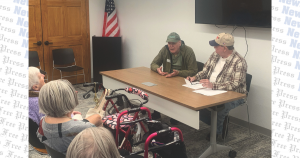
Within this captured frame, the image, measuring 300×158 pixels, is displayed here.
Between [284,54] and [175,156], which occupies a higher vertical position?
[284,54]

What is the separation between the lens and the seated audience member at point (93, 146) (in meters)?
1.30

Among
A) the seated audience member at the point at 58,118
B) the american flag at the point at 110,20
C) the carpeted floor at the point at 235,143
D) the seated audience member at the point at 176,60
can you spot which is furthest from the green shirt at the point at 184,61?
the american flag at the point at 110,20

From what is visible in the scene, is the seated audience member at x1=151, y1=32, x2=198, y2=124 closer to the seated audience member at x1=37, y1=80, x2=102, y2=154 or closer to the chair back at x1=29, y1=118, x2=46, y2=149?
the chair back at x1=29, y1=118, x2=46, y2=149

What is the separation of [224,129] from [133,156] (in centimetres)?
185

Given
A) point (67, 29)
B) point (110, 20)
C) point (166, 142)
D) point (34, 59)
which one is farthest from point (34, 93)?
point (110, 20)

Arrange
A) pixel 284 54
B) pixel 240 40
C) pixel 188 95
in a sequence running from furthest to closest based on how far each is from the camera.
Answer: pixel 240 40 → pixel 188 95 → pixel 284 54

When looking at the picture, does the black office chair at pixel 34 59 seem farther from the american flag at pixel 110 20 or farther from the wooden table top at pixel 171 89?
the wooden table top at pixel 171 89

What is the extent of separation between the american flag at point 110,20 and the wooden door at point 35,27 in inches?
55.3

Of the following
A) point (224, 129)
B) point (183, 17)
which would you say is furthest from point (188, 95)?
point (183, 17)

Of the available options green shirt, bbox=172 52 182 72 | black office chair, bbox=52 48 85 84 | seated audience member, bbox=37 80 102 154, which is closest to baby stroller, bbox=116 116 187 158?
seated audience member, bbox=37 80 102 154

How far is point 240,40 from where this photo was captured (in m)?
4.08

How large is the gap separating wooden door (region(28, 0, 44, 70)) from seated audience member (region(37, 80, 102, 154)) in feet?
14.4

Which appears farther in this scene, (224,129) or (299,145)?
(224,129)

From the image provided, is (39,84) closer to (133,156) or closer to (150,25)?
(133,156)
